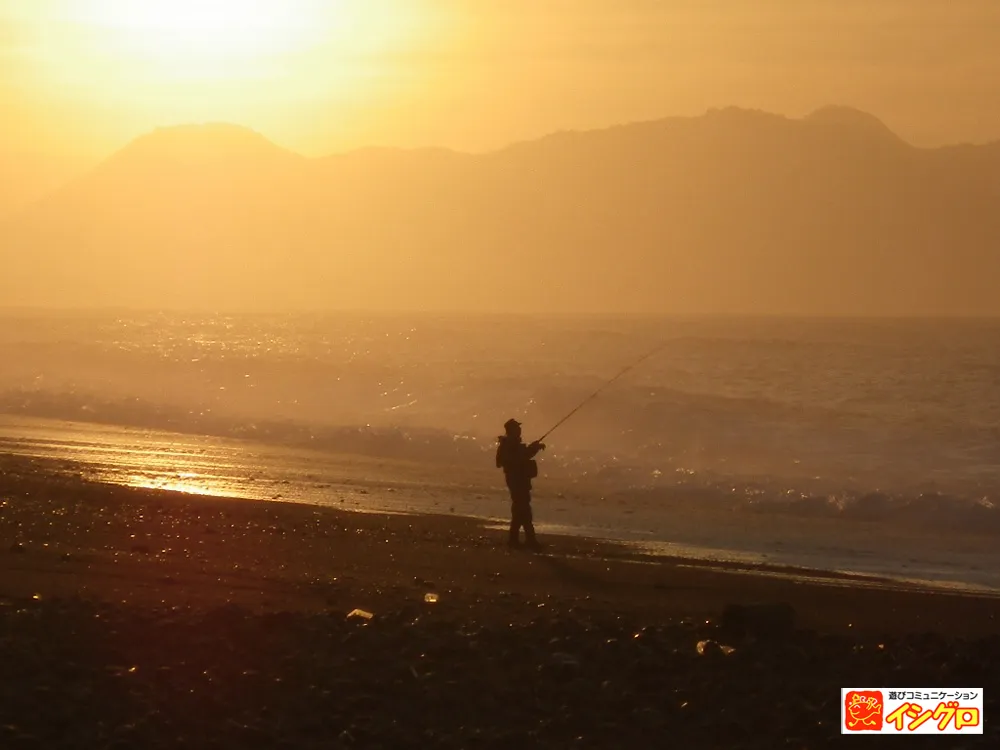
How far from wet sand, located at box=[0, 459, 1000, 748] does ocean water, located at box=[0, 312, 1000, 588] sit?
4.15 meters

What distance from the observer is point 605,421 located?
103ft

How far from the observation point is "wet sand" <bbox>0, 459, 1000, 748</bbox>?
6727 mm

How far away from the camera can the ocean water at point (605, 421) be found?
64.6 ft

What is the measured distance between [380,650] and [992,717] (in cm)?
348

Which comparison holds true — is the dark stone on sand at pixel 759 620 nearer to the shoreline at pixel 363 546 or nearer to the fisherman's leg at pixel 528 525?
the shoreline at pixel 363 546

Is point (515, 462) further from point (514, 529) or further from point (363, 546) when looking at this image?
point (363, 546)

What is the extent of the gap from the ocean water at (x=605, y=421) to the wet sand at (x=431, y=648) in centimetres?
415

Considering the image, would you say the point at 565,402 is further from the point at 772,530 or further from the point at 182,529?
the point at 182,529

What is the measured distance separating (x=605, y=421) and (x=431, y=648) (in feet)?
77.7

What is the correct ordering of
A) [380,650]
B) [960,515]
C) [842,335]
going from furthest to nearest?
[842,335] → [960,515] → [380,650]

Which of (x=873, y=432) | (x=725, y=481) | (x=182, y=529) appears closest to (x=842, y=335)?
(x=873, y=432)

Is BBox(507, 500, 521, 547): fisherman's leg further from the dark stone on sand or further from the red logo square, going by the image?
the red logo square

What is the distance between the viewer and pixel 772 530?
16328 millimetres

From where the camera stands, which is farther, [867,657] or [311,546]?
[311,546]
